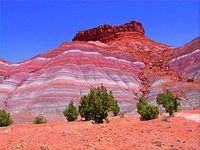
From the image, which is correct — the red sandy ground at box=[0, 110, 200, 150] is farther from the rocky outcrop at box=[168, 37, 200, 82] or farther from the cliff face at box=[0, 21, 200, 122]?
the rocky outcrop at box=[168, 37, 200, 82]

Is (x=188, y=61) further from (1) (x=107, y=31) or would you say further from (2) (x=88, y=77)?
(1) (x=107, y=31)

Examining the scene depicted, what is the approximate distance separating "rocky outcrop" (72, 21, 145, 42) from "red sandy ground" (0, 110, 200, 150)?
130 m

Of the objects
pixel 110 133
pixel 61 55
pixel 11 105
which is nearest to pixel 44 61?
pixel 61 55

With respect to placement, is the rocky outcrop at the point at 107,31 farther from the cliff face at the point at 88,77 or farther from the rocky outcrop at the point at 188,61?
the rocky outcrop at the point at 188,61

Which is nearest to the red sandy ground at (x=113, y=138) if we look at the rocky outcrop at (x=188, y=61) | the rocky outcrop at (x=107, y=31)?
the rocky outcrop at (x=188, y=61)

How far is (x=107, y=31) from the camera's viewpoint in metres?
160

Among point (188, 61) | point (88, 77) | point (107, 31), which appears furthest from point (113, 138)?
point (107, 31)

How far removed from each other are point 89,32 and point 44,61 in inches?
2396

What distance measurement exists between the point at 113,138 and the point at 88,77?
227ft

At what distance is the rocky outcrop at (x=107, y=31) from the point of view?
157625 mm

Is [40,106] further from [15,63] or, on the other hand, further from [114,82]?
[15,63]

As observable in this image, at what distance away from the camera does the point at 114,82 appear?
91.7 m

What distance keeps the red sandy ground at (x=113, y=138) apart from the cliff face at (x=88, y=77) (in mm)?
40727

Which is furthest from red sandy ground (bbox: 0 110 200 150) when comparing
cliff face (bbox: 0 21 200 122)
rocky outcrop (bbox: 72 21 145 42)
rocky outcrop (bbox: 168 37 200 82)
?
rocky outcrop (bbox: 72 21 145 42)
